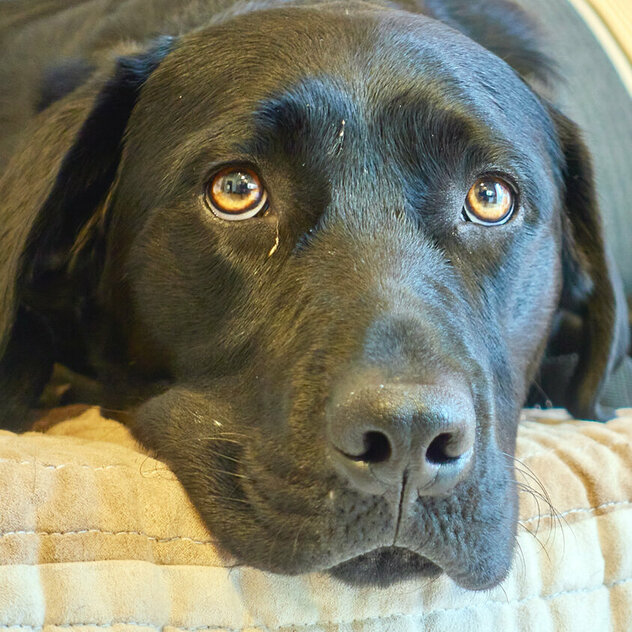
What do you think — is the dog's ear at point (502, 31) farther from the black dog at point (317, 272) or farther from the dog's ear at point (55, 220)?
the dog's ear at point (55, 220)

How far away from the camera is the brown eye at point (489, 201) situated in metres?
1.40

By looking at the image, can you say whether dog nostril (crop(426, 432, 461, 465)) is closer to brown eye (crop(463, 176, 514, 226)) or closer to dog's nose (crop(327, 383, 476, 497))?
dog's nose (crop(327, 383, 476, 497))

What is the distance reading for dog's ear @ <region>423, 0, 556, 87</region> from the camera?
1.97 meters

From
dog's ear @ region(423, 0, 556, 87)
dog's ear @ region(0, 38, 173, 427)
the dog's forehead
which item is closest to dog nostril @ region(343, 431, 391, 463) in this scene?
the dog's forehead

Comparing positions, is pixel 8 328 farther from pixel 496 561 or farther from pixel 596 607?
pixel 596 607

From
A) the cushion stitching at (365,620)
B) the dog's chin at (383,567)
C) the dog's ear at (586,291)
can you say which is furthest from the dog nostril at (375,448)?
the dog's ear at (586,291)

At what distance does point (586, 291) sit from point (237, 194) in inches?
35.6

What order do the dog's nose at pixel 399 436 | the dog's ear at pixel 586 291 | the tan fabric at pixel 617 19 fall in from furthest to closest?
the tan fabric at pixel 617 19 → the dog's ear at pixel 586 291 → the dog's nose at pixel 399 436

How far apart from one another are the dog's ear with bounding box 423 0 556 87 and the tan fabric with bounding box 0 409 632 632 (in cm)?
115

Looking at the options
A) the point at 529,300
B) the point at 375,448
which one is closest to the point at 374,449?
the point at 375,448

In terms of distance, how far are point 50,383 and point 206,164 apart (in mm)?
692

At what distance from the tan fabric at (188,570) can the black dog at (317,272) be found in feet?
0.17

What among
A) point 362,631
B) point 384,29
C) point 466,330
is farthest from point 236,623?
point 384,29

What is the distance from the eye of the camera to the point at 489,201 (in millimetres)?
1418
